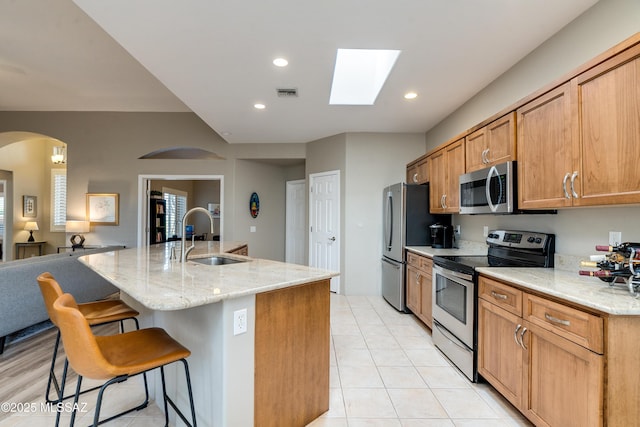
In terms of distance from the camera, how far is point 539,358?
172cm

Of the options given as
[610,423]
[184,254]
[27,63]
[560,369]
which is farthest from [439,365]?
[27,63]

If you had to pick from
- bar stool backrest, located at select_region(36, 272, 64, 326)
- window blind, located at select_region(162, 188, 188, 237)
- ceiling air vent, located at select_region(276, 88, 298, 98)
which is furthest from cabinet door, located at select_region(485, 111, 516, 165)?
window blind, located at select_region(162, 188, 188, 237)

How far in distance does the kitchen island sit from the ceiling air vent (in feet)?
6.94

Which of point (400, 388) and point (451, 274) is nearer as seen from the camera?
point (400, 388)

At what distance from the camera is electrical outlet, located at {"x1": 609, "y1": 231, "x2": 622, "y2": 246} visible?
6.20 ft

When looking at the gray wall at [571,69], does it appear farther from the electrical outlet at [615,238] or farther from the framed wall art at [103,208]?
the framed wall art at [103,208]

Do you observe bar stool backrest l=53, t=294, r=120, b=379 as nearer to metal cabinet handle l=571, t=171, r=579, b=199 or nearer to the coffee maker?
metal cabinet handle l=571, t=171, r=579, b=199

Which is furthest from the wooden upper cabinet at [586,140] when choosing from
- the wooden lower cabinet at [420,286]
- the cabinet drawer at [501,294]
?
the wooden lower cabinet at [420,286]

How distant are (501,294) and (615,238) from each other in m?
0.74

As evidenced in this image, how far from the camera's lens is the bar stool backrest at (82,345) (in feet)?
4.01

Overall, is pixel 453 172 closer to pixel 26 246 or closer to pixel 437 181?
pixel 437 181

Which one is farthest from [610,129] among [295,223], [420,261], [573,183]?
[295,223]

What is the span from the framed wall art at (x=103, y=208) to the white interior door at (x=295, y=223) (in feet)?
10.7

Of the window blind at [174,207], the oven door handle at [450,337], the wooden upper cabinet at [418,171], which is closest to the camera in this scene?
the oven door handle at [450,337]
